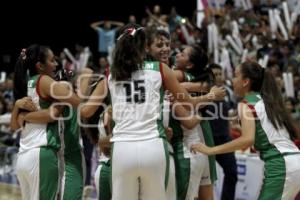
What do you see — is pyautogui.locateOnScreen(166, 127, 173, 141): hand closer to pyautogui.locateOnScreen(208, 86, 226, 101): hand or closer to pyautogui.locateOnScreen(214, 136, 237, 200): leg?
pyautogui.locateOnScreen(208, 86, 226, 101): hand

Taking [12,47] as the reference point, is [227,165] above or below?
below

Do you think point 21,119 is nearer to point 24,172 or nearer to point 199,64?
point 24,172

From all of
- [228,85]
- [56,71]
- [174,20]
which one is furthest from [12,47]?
[56,71]

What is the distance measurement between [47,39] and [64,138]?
1362 centimetres

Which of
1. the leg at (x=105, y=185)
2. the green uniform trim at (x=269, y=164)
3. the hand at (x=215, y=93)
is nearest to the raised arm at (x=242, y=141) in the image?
the green uniform trim at (x=269, y=164)

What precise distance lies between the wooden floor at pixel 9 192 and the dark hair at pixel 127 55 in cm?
463

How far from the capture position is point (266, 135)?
464 centimetres

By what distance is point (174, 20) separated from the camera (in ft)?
45.6

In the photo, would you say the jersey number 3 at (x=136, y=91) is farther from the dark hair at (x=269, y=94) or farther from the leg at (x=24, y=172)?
the leg at (x=24, y=172)

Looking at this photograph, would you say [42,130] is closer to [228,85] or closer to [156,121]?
[156,121]

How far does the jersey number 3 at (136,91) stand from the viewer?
4.14m

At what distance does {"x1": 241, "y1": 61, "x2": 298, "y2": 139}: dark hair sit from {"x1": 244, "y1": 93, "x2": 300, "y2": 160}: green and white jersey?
35 millimetres

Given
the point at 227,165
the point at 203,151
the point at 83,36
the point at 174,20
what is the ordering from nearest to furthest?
the point at 203,151 < the point at 227,165 < the point at 174,20 < the point at 83,36

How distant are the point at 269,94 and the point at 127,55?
1149 millimetres
